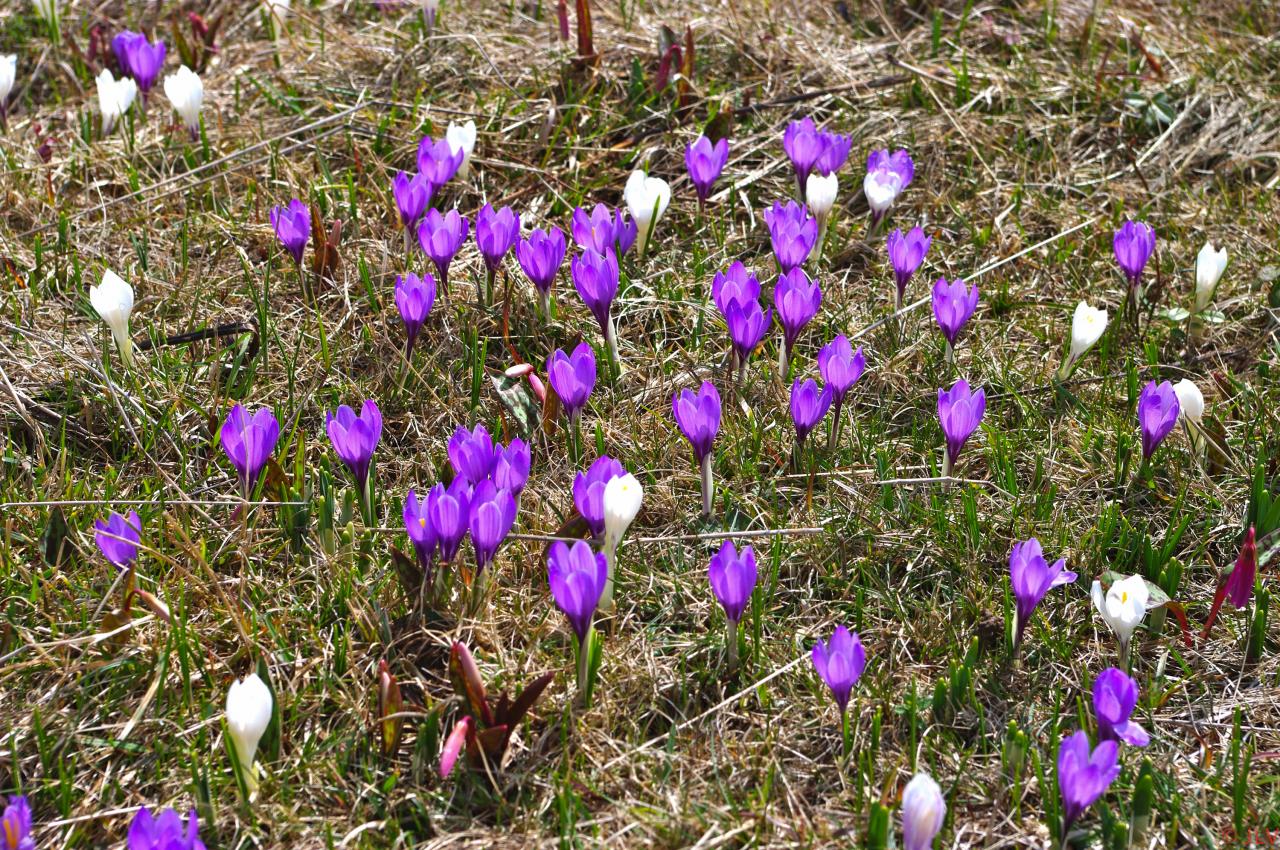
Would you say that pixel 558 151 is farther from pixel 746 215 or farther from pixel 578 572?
pixel 578 572

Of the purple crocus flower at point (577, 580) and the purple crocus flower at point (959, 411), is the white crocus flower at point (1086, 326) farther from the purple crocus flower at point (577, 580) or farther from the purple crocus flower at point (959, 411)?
the purple crocus flower at point (577, 580)

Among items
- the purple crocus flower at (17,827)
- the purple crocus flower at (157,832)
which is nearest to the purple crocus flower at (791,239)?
the purple crocus flower at (157,832)

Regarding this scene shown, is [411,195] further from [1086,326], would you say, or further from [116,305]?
[1086,326]

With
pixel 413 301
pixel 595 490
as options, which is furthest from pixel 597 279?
pixel 595 490

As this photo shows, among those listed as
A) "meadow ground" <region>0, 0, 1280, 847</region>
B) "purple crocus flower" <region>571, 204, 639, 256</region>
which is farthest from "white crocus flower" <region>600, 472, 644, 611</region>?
"purple crocus flower" <region>571, 204, 639, 256</region>

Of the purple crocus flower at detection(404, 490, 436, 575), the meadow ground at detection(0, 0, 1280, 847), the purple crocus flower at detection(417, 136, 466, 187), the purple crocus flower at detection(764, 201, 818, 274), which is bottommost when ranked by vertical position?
the meadow ground at detection(0, 0, 1280, 847)

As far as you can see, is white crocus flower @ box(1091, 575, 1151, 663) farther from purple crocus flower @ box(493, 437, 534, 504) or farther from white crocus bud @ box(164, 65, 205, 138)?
white crocus bud @ box(164, 65, 205, 138)

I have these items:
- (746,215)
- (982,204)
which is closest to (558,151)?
(746,215)
